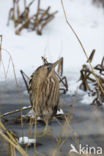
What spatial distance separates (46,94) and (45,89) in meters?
0.03

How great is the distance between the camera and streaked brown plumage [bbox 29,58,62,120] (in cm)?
183

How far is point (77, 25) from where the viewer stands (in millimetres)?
3898

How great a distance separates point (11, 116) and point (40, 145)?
388mm

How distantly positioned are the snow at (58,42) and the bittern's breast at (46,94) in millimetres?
844

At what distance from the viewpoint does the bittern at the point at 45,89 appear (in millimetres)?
1826

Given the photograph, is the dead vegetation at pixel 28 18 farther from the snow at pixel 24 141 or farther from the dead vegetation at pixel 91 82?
the snow at pixel 24 141

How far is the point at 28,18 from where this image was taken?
349cm

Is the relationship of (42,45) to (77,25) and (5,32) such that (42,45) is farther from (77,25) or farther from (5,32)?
(77,25)

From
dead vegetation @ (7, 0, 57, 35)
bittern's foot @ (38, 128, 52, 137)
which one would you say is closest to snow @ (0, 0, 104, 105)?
dead vegetation @ (7, 0, 57, 35)

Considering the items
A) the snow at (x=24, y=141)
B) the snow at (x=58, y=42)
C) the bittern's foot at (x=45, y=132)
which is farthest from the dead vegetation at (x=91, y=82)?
the snow at (x=24, y=141)

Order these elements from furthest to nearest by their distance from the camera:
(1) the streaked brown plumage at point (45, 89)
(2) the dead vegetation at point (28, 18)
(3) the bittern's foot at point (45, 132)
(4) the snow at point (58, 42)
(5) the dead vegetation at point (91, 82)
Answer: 1. (2) the dead vegetation at point (28, 18)
2. (4) the snow at point (58, 42)
3. (5) the dead vegetation at point (91, 82)
4. (3) the bittern's foot at point (45, 132)
5. (1) the streaked brown plumage at point (45, 89)

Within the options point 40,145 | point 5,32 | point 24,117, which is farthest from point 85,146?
point 5,32

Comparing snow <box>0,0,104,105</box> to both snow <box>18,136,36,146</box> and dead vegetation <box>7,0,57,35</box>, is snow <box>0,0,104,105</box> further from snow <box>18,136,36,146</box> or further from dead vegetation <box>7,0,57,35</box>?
snow <box>18,136,36,146</box>

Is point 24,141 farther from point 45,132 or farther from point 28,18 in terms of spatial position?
point 28,18
